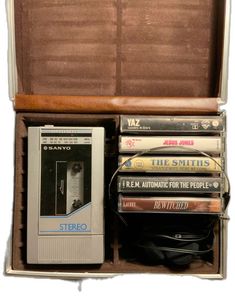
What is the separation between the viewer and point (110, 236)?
46.2 inches

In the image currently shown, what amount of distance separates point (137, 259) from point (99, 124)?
0.42 meters

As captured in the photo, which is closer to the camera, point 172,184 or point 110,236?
point 172,184

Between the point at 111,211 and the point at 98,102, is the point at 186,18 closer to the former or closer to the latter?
the point at 98,102

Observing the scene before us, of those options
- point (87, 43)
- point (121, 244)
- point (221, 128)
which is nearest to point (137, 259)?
point (121, 244)

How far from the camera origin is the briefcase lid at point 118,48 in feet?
3.92

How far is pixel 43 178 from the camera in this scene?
44.5 inches

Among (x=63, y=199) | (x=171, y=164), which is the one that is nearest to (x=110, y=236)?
(x=63, y=199)

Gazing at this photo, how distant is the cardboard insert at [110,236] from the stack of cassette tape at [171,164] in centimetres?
8

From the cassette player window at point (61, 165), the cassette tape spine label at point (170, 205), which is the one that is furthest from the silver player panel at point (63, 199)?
the cassette tape spine label at point (170, 205)

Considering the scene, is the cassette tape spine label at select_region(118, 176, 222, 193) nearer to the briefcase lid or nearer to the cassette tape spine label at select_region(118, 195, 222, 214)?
the cassette tape spine label at select_region(118, 195, 222, 214)

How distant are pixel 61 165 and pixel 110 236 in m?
0.26

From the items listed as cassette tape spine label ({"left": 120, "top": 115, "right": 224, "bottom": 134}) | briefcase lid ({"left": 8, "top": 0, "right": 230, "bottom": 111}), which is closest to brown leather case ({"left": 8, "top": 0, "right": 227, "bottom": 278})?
briefcase lid ({"left": 8, "top": 0, "right": 230, "bottom": 111})

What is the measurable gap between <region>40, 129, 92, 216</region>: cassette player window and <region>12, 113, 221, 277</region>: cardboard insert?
59 mm

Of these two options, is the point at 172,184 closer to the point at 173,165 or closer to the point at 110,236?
the point at 173,165
